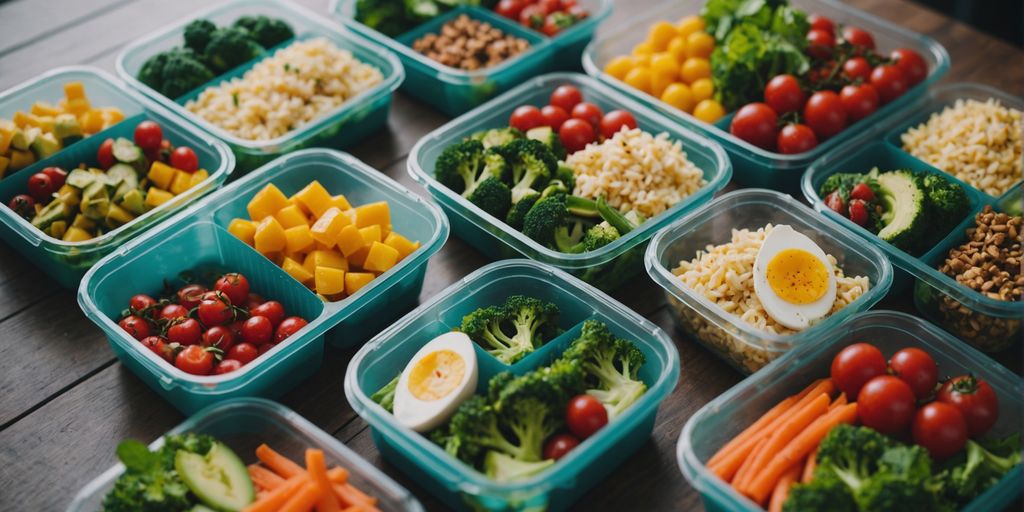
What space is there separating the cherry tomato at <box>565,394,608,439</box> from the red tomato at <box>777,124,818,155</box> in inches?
51.1

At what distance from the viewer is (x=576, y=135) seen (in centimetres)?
303

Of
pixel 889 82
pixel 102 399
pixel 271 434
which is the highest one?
pixel 889 82

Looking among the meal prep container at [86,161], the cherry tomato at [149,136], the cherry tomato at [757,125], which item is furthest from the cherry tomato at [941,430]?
the cherry tomato at [149,136]

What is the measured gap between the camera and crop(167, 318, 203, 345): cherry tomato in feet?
7.91

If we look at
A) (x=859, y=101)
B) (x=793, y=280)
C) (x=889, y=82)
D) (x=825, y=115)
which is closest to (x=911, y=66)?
(x=889, y=82)

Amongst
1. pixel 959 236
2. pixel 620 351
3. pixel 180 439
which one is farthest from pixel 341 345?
pixel 959 236

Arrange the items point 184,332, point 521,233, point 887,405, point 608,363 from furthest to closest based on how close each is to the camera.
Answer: point 521,233 < point 184,332 < point 608,363 < point 887,405

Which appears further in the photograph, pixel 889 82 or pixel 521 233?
pixel 889 82

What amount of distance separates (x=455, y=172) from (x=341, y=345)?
0.64 metres

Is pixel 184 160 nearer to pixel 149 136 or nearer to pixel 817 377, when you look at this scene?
pixel 149 136

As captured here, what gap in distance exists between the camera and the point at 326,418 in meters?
2.40

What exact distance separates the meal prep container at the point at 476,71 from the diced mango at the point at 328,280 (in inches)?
41.1

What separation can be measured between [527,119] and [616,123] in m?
0.29

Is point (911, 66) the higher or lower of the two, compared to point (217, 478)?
higher
